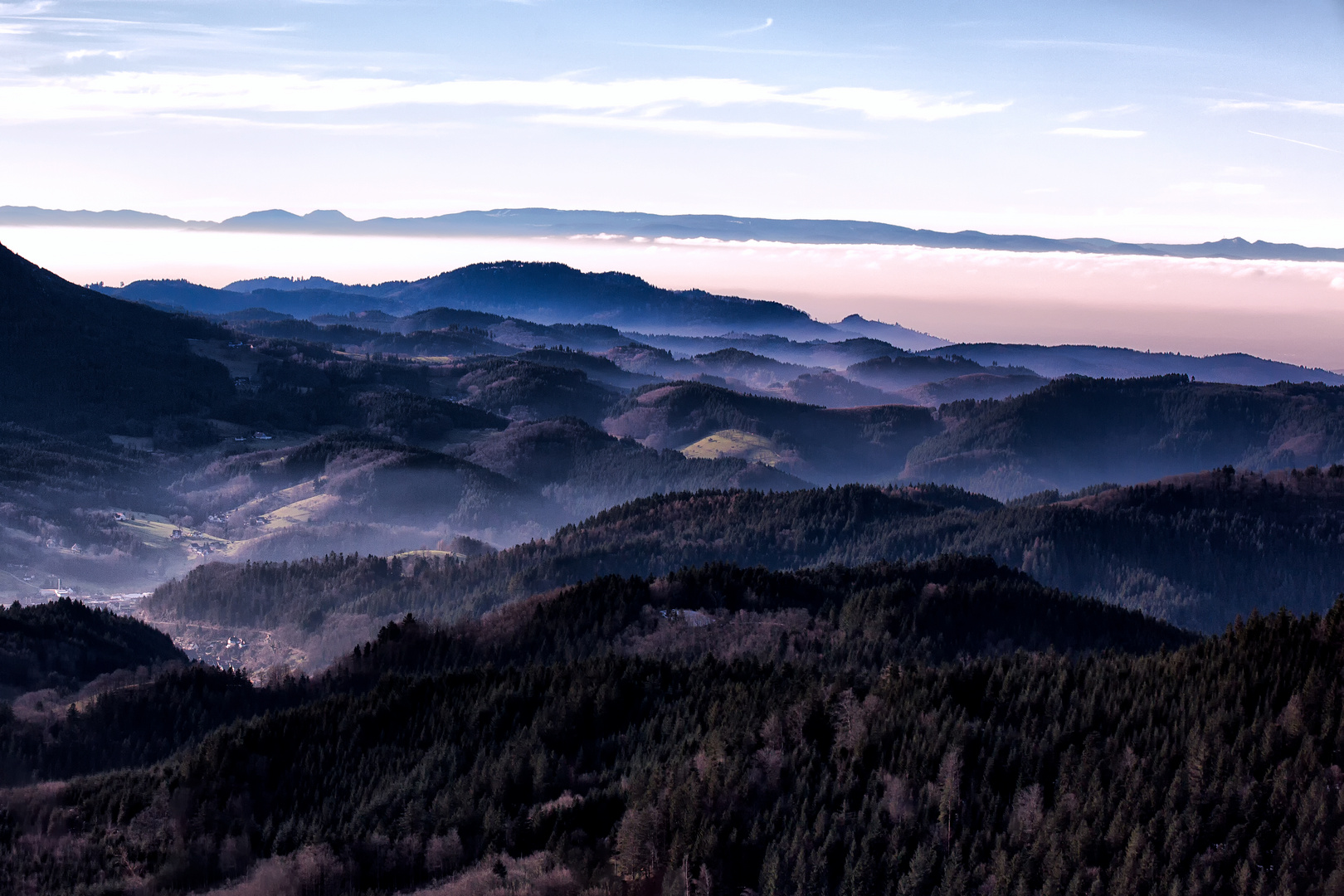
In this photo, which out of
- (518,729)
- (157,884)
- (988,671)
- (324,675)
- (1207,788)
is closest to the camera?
(1207,788)

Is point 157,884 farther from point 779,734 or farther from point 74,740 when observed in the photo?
point 74,740

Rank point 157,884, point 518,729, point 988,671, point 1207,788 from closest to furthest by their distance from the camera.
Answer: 1. point 1207,788
2. point 157,884
3. point 988,671
4. point 518,729

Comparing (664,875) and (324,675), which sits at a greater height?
(664,875)

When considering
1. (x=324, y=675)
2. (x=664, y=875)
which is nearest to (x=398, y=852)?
(x=664, y=875)

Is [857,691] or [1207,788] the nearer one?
[1207,788]

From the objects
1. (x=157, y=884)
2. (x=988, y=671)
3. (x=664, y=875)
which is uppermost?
(x=988, y=671)

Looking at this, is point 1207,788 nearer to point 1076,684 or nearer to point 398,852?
point 1076,684
